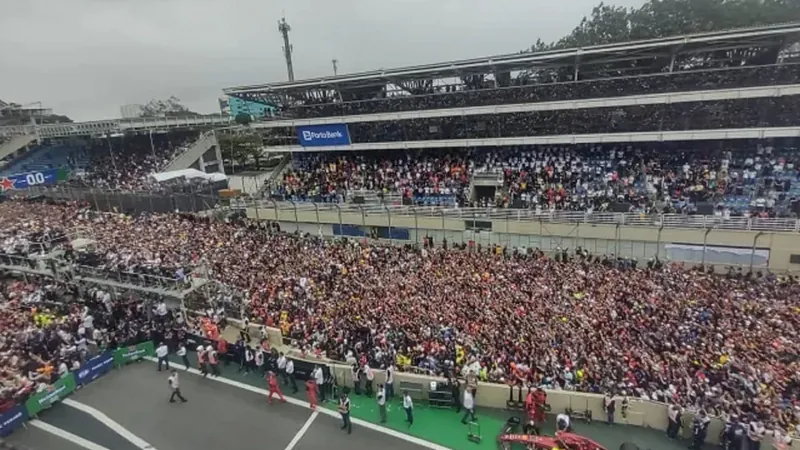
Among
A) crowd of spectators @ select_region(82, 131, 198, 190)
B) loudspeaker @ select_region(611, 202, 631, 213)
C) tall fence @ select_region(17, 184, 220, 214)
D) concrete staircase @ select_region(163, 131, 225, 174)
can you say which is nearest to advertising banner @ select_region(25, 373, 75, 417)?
tall fence @ select_region(17, 184, 220, 214)

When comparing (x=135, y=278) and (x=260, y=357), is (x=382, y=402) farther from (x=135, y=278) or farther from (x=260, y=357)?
(x=135, y=278)

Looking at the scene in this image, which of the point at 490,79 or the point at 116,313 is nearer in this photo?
the point at 116,313

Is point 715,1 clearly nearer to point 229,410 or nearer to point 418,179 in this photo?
point 418,179

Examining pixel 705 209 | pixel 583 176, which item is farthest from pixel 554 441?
pixel 583 176

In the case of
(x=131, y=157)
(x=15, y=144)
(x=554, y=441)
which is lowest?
(x=554, y=441)

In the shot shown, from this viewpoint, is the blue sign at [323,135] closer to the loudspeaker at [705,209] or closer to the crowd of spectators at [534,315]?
the crowd of spectators at [534,315]

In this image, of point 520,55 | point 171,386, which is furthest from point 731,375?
point 520,55

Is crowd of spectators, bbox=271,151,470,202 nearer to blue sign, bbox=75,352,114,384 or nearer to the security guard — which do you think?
blue sign, bbox=75,352,114,384
